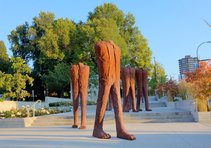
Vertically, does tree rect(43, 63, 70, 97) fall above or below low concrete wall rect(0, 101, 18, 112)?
above

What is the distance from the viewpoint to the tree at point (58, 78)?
105ft

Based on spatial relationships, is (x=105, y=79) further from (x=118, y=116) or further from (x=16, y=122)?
(x=16, y=122)

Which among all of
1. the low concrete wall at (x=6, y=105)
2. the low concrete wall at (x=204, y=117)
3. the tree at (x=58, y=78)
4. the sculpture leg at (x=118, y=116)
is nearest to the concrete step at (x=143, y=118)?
the low concrete wall at (x=204, y=117)

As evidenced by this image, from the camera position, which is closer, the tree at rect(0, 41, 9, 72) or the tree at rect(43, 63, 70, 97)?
the tree at rect(43, 63, 70, 97)

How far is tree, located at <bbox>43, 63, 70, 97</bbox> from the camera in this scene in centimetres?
3208

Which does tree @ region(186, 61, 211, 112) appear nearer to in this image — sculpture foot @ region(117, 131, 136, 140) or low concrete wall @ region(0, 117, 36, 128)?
sculpture foot @ region(117, 131, 136, 140)

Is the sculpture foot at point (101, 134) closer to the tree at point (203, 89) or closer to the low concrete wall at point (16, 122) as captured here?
the tree at point (203, 89)

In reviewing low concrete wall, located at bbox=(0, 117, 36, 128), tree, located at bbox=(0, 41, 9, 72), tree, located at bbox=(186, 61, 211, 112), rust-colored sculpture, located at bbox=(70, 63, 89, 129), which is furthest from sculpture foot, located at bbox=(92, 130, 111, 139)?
tree, located at bbox=(0, 41, 9, 72)

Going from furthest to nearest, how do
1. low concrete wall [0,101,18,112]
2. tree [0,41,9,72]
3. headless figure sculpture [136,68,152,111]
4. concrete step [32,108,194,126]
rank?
tree [0,41,9,72] → low concrete wall [0,101,18,112] → headless figure sculpture [136,68,152,111] → concrete step [32,108,194,126]

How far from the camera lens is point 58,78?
32062 mm

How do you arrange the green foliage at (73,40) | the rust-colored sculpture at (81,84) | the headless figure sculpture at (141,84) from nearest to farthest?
the rust-colored sculpture at (81,84) < the headless figure sculpture at (141,84) < the green foliage at (73,40)

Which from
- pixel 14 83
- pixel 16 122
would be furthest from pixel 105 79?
pixel 14 83

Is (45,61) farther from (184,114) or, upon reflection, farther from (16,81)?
(184,114)

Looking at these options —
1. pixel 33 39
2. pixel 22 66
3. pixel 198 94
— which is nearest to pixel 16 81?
pixel 22 66
